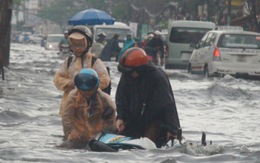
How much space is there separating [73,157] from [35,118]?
5442mm

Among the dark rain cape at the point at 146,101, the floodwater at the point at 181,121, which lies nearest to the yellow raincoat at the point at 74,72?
the floodwater at the point at 181,121

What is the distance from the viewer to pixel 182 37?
110ft

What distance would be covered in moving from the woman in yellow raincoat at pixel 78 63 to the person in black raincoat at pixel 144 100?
1.40m

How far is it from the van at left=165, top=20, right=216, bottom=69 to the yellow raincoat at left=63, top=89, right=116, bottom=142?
76.5 ft

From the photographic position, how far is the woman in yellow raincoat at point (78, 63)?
11.0 metres

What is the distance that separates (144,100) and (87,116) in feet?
2.62

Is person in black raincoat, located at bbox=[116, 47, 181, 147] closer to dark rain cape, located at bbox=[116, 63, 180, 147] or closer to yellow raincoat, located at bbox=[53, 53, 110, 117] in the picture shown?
dark rain cape, located at bbox=[116, 63, 180, 147]

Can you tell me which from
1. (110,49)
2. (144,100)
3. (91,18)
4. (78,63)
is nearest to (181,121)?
(78,63)

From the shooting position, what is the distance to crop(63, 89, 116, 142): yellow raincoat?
10016 mm

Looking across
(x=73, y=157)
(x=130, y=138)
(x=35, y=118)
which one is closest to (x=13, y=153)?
(x=73, y=157)

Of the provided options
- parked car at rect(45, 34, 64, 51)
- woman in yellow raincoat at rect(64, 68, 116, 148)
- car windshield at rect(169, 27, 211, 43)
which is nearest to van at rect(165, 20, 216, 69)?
car windshield at rect(169, 27, 211, 43)

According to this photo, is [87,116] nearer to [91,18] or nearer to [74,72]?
[74,72]

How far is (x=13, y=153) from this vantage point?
10.0 metres

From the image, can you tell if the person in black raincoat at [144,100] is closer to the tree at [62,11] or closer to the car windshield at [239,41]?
the car windshield at [239,41]
